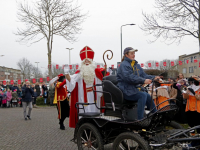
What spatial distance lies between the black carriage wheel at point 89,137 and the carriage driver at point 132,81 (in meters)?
0.85

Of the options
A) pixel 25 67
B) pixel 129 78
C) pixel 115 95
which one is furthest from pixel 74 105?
pixel 25 67

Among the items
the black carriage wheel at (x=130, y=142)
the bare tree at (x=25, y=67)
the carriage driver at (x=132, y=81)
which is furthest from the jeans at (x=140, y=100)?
the bare tree at (x=25, y=67)

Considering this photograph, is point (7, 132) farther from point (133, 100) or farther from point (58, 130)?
point (133, 100)

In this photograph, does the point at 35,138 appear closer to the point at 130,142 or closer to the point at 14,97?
the point at 130,142

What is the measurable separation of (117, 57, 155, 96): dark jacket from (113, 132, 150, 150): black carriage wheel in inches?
31.2

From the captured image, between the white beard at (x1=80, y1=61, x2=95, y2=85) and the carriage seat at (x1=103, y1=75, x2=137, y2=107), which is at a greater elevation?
the white beard at (x1=80, y1=61, x2=95, y2=85)

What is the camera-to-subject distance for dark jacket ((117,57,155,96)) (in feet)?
14.1

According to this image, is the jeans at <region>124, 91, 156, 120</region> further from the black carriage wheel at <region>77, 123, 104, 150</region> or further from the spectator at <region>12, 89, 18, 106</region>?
the spectator at <region>12, 89, 18, 106</region>

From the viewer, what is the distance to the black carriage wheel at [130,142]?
12.3 ft

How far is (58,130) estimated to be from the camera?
327 inches

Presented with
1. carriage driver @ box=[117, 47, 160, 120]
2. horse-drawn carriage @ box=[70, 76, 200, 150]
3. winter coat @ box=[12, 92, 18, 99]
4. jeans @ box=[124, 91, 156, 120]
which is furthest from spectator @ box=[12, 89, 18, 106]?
jeans @ box=[124, 91, 156, 120]

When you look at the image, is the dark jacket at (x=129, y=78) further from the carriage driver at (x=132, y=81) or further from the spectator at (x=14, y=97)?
the spectator at (x=14, y=97)

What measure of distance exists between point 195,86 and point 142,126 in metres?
2.83

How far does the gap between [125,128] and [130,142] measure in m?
0.32
